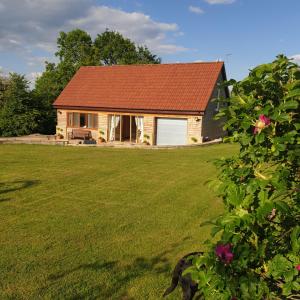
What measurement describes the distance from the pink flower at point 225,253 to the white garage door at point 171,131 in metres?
23.0

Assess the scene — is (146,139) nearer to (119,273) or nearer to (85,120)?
(85,120)


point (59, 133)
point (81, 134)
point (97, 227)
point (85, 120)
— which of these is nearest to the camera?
point (97, 227)

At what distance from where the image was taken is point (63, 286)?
532 centimetres

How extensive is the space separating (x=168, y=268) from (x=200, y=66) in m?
24.6

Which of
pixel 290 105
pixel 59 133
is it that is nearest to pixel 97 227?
pixel 290 105

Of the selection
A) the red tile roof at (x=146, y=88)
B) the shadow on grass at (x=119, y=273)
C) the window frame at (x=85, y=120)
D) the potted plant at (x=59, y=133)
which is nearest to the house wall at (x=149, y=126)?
the potted plant at (x=59, y=133)

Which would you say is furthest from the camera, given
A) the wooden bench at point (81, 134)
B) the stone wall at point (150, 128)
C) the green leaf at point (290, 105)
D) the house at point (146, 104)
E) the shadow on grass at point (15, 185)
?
the wooden bench at point (81, 134)

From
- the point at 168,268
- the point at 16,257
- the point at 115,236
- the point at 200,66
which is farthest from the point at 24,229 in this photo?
the point at 200,66

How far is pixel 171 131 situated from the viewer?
26.3 meters

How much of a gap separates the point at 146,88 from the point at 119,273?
78.4 feet

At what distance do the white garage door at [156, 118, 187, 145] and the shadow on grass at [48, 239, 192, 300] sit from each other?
19540mm

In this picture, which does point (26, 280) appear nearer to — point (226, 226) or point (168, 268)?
point (168, 268)

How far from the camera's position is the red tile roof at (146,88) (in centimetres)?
2642

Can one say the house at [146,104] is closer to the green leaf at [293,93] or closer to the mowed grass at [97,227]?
the mowed grass at [97,227]
